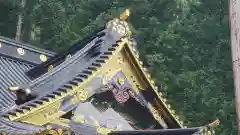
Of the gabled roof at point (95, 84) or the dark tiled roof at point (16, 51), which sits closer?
the gabled roof at point (95, 84)

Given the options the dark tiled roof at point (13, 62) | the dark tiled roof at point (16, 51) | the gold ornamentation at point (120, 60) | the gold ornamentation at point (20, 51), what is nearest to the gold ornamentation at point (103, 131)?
the gold ornamentation at point (120, 60)

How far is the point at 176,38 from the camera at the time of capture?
16844 mm

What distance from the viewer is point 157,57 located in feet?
50.6

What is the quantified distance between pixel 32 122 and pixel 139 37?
1160 cm

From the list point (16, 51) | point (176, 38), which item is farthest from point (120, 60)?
point (176, 38)

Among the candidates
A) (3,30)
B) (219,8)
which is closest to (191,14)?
(219,8)

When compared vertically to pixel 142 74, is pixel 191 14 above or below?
above

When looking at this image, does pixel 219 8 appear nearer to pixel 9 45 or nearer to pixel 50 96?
pixel 9 45

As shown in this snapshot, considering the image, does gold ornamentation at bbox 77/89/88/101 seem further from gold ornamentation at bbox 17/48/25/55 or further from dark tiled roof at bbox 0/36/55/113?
gold ornamentation at bbox 17/48/25/55

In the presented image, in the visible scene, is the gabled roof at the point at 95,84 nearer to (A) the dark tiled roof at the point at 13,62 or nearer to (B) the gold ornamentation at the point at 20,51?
(A) the dark tiled roof at the point at 13,62

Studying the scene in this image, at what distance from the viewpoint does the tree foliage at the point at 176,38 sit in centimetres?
1438

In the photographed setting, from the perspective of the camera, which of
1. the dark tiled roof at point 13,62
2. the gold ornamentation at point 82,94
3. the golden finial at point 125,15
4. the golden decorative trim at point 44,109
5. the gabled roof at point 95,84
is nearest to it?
the golden decorative trim at point 44,109

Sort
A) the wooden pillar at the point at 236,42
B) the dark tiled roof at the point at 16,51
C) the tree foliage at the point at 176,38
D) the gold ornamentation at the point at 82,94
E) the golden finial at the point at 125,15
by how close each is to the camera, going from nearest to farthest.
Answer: the wooden pillar at the point at 236,42 < the gold ornamentation at the point at 82,94 < the golden finial at the point at 125,15 < the dark tiled roof at the point at 16,51 < the tree foliage at the point at 176,38

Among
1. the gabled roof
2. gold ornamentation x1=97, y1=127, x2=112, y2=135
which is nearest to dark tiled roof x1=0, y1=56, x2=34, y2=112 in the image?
the gabled roof
